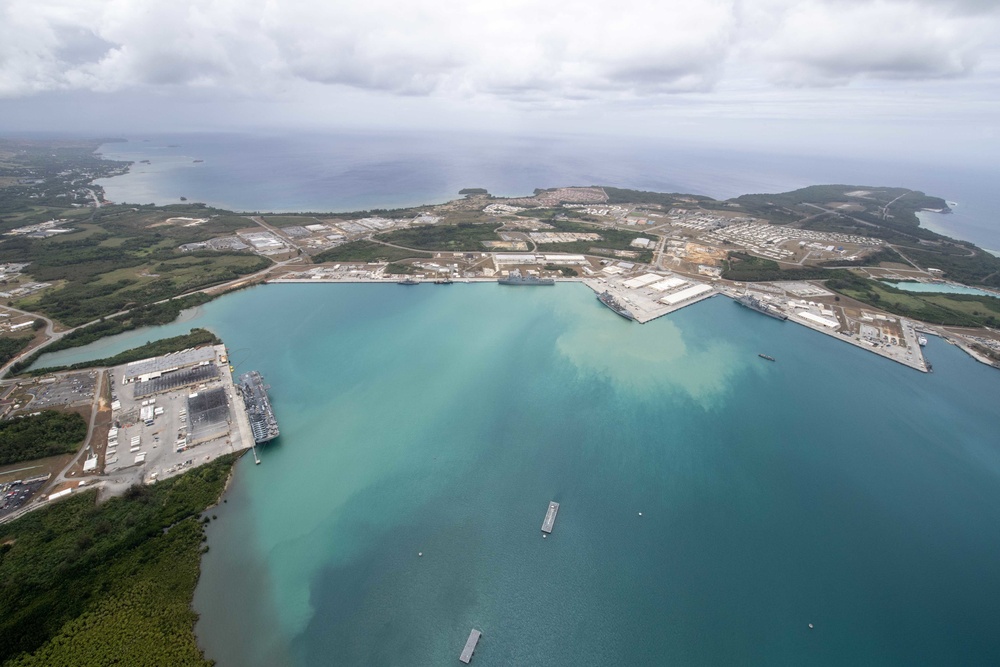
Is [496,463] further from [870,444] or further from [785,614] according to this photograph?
[870,444]

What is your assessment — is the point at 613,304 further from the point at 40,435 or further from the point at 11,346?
the point at 11,346

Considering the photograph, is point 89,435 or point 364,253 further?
point 364,253

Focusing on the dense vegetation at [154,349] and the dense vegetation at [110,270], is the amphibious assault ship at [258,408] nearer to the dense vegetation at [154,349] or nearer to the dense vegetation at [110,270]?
the dense vegetation at [154,349]

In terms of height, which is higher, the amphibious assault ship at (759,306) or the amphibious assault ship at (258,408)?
the amphibious assault ship at (759,306)

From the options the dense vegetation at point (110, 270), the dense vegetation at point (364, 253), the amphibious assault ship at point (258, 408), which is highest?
the dense vegetation at point (364, 253)

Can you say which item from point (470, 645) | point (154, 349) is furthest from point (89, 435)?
point (470, 645)

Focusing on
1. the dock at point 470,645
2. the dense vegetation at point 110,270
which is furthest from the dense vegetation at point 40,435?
the dock at point 470,645
